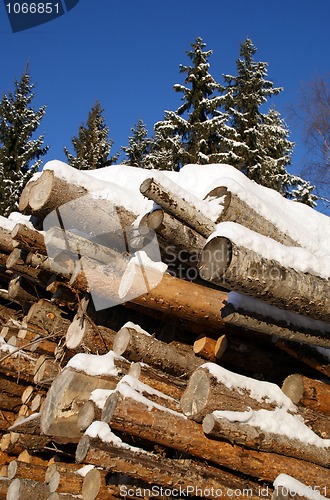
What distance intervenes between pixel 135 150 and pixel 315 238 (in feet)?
60.8

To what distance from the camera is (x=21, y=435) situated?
16.8 ft

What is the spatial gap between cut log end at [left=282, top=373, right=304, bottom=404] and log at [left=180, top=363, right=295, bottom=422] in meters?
0.33

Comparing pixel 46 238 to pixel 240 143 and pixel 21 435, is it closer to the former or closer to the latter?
pixel 21 435

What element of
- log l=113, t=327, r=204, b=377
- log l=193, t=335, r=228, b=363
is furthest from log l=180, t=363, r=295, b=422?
log l=113, t=327, r=204, b=377

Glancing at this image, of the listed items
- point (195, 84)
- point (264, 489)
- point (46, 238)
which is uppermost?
point (195, 84)

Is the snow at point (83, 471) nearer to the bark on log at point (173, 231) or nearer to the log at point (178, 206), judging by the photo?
the bark on log at point (173, 231)

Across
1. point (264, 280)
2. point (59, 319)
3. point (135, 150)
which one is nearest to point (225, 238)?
point (264, 280)

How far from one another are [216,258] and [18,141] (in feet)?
61.2

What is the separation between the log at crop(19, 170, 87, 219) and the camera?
4188 mm

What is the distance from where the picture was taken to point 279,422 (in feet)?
11.9

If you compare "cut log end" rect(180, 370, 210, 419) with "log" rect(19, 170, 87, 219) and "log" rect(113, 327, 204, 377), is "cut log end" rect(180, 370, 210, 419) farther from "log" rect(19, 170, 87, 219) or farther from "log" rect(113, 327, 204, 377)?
"log" rect(19, 170, 87, 219)

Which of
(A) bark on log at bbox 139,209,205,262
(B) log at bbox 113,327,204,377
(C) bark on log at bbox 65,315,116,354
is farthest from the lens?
(C) bark on log at bbox 65,315,116,354

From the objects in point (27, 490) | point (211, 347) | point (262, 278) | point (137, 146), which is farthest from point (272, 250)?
point (137, 146)

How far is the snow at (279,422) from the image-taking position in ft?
11.2
